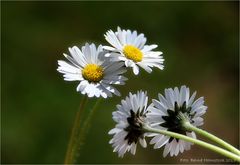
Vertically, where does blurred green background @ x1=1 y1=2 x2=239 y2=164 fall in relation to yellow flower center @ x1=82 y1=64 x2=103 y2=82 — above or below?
above

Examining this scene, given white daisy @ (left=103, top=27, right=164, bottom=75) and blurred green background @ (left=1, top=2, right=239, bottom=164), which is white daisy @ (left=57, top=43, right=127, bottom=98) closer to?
white daisy @ (left=103, top=27, right=164, bottom=75)

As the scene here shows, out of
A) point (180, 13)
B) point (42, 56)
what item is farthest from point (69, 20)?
point (180, 13)

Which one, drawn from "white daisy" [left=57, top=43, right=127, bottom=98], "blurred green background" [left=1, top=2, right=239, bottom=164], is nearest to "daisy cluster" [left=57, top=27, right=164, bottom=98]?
"white daisy" [left=57, top=43, right=127, bottom=98]

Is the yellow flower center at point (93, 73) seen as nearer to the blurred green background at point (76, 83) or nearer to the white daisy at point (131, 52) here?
the white daisy at point (131, 52)

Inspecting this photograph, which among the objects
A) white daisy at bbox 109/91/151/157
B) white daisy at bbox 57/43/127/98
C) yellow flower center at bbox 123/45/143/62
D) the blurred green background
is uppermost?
the blurred green background

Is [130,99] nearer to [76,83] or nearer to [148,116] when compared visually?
[148,116]

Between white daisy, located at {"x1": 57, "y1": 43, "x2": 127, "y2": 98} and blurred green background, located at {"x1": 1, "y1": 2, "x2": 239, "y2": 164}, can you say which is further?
blurred green background, located at {"x1": 1, "y1": 2, "x2": 239, "y2": 164}

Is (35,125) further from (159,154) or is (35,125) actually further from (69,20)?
(69,20)
